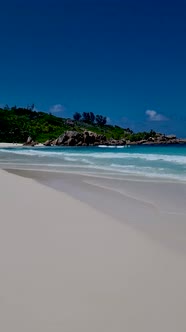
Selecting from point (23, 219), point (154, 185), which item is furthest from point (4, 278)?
point (154, 185)

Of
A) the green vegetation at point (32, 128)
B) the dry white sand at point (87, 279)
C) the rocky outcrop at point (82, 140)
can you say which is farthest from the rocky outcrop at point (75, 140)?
the dry white sand at point (87, 279)

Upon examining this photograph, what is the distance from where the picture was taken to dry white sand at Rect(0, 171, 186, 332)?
261 centimetres

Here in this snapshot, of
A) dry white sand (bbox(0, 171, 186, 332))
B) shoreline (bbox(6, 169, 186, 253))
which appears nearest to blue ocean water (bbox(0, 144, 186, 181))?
shoreline (bbox(6, 169, 186, 253))

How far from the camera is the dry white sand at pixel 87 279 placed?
2607 millimetres

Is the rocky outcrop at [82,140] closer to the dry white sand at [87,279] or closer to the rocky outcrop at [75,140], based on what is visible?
the rocky outcrop at [75,140]

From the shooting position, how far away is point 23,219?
5.59m

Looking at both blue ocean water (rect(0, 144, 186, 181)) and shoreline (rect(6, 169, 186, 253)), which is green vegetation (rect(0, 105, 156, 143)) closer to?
blue ocean water (rect(0, 144, 186, 181))

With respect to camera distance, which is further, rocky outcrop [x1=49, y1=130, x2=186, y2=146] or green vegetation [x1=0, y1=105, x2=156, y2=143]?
green vegetation [x1=0, y1=105, x2=156, y2=143]

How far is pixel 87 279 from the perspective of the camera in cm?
328

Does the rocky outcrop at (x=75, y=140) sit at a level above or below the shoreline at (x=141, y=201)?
below

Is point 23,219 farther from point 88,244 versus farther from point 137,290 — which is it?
point 137,290

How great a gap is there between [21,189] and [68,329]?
7.08m

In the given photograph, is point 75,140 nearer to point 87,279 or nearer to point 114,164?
point 114,164

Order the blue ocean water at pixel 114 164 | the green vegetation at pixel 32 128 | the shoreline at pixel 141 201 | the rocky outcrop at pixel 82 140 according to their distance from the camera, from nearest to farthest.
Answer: the shoreline at pixel 141 201 → the blue ocean water at pixel 114 164 → the rocky outcrop at pixel 82 140 → the green vegetation at pixel 32 128
